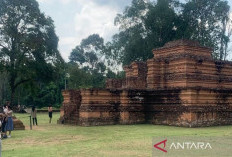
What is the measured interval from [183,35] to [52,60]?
15.1m

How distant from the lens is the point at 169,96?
60.4ft

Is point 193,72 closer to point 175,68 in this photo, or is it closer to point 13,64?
point 175,68

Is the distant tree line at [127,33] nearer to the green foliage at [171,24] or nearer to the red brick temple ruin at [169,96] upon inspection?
the green foliage at [171,24]

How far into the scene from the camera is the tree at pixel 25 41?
110 ft

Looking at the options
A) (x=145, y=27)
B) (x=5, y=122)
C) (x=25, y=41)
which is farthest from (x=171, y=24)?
(x=5, y=122)

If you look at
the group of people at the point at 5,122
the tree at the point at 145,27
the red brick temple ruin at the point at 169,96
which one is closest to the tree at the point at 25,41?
the tree at the point at 145,27

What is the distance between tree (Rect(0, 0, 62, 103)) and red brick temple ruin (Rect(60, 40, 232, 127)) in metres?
15.3

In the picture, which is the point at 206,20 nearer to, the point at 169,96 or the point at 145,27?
the point at 145,27

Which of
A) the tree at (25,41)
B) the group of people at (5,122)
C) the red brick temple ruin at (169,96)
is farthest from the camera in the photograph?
the tree at (25,41)

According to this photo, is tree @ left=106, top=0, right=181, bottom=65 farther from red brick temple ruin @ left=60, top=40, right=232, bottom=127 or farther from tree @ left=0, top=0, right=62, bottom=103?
red brick temple ruin @ left=60, top=40, right=232, bottom=127

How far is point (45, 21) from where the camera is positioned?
3556 cm

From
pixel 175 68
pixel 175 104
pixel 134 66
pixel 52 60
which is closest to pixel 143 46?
pixel 52 60

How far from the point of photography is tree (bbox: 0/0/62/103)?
33.4 m

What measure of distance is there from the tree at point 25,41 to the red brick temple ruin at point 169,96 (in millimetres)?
15318
